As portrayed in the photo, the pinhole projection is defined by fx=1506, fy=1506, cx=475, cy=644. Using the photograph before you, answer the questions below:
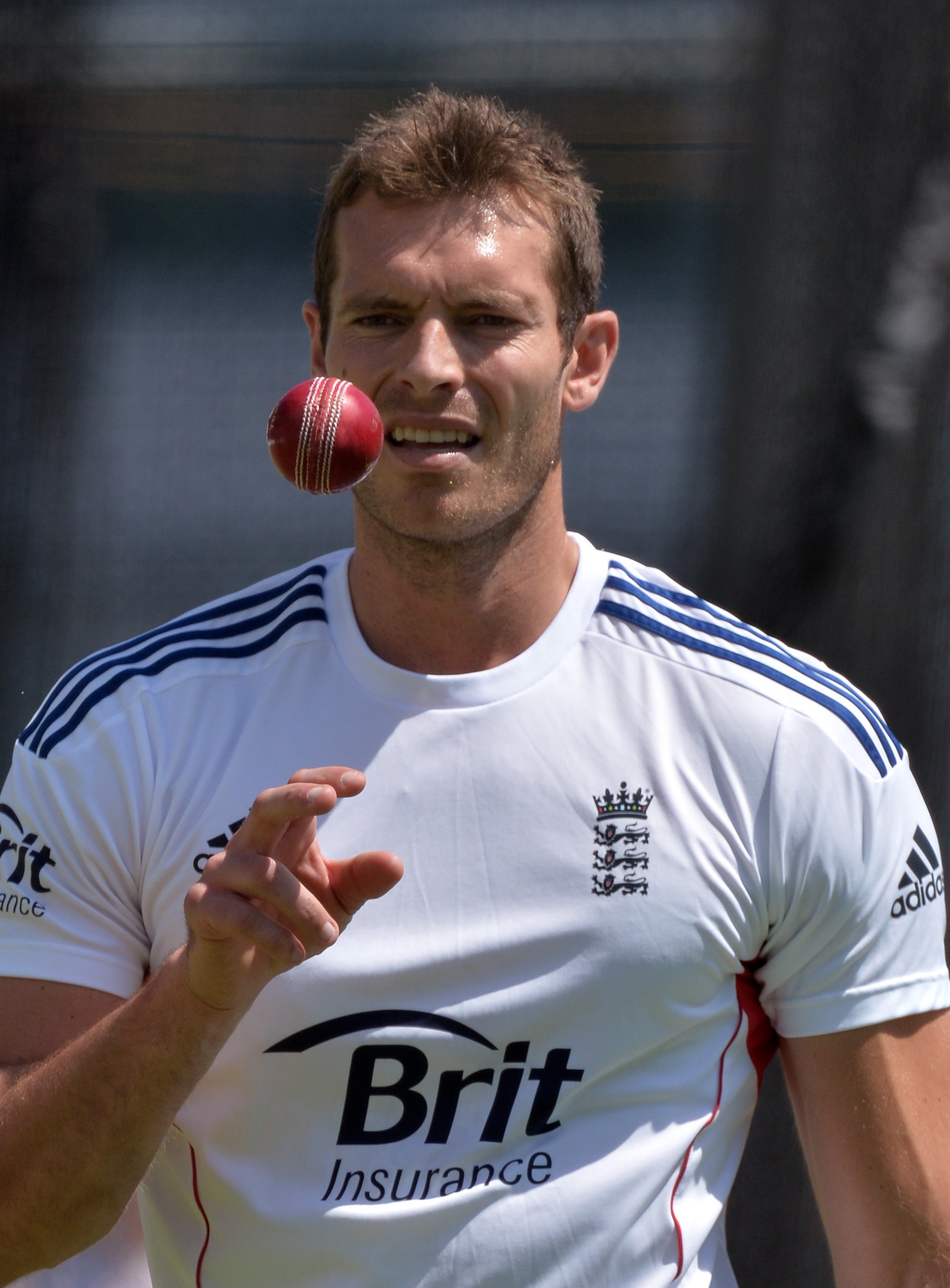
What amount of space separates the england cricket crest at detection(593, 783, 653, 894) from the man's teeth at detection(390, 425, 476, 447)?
0.63 metres

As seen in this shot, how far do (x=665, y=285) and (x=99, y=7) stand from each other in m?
1.46

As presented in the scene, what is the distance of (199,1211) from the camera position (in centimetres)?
238

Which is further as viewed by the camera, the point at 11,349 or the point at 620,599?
the point at 11,349

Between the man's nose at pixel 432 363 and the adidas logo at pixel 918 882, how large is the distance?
1.07 m

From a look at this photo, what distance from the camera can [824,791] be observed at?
239cm

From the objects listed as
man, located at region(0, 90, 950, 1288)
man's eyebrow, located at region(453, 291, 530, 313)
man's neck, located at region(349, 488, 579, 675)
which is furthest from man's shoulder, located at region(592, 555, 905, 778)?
man's eyebrow, located at region(453, 291, 530, 313)

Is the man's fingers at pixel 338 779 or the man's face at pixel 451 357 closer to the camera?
the man's fingers at pixel 338 779

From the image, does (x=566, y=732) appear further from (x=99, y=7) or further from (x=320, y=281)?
(x=99, y=7)

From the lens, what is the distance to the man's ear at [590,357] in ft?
9.14

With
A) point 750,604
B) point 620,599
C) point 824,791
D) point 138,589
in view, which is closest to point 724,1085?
point 824,791

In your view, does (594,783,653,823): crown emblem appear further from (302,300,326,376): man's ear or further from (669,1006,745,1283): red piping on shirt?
(302,300,326,376): man's ear

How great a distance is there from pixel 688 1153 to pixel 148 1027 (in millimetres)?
887

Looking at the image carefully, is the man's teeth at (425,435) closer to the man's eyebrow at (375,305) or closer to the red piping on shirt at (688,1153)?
the man's eyebrow at (375,305)

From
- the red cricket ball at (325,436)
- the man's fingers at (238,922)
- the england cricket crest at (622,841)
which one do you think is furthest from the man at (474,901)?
the man's fingers at (238,922)
